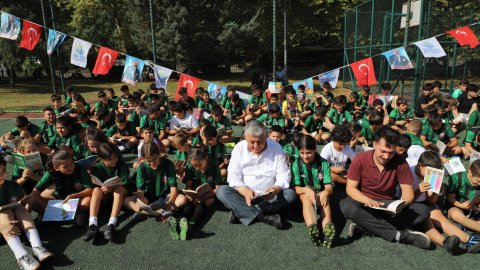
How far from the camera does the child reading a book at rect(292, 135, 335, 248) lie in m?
3.29

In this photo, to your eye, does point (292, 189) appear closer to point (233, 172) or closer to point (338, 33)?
point (233, 172)

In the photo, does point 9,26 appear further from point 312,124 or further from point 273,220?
point 273,220

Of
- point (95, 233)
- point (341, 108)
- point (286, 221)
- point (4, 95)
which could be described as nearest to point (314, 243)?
point (286, 221)

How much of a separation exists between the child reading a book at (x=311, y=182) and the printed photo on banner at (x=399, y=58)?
501 centimetres

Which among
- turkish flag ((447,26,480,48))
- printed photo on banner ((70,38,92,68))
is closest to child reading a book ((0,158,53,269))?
printed photo on banner ((70,38,92,68))

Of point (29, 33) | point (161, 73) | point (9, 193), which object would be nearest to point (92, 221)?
point (9, 193)

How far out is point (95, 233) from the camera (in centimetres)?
318

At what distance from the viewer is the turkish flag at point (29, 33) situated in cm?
798

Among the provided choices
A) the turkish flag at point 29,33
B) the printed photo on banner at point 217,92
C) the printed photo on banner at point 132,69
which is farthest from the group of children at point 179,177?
the turkish flag at point 29,33

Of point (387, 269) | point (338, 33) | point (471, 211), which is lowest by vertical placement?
point (387, 269)

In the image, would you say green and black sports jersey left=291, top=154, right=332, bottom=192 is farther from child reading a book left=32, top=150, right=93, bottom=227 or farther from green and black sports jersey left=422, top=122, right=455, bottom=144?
green and black sports jersey left=422, top=122, right=455, bottom=144

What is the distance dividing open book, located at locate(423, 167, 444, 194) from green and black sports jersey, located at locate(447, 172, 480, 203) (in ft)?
1.17

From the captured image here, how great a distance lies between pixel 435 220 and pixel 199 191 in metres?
2.22

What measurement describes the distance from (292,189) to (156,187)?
143cm
